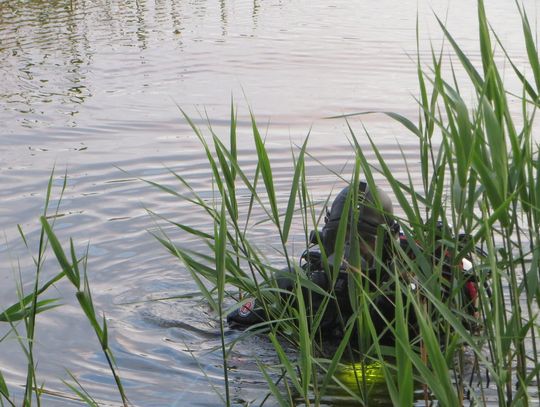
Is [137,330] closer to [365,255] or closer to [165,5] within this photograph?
[365,255]

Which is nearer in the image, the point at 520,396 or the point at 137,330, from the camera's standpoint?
the point at 520,396

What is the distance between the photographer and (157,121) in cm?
903

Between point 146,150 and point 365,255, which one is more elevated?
point 365,255

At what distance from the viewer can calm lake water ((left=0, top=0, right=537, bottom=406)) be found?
468cm

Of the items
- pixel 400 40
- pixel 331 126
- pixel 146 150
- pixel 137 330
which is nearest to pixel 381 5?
pixel 400 40

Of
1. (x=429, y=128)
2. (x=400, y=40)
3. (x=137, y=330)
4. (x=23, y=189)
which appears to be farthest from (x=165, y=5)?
(x=429, y=128)

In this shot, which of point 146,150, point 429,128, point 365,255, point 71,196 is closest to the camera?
point 429,128

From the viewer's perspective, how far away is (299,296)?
283 cm

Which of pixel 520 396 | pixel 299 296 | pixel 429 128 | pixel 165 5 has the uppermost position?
pixel 429 128

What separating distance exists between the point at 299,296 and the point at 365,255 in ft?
4.41

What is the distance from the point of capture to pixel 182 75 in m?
11.1

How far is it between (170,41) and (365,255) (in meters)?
9.54

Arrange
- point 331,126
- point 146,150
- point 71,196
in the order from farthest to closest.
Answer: point 331,126 → point 146,150 → point 71,196

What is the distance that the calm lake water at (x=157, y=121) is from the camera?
15.4 ft
